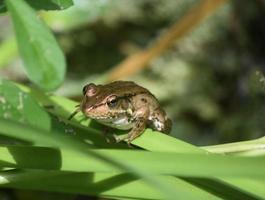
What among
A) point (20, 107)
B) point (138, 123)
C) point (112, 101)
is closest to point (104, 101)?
point (112, 101)

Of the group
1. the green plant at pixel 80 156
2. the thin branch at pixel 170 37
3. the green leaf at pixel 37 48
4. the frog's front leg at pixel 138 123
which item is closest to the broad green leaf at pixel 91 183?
the green plant at pixel 80 156

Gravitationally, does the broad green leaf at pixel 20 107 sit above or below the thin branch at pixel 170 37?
below

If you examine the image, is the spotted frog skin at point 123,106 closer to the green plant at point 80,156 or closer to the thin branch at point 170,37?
the green plant at point 80,156

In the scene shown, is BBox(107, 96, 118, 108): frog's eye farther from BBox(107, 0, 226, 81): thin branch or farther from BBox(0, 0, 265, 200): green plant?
BBox(107, 0, 226, 81): thin branch

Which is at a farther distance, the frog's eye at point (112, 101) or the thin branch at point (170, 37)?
the thin branch at point (170, 37)

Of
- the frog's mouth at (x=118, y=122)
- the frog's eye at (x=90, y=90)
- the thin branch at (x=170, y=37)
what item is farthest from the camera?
the thin branch at (x=170, y=37)

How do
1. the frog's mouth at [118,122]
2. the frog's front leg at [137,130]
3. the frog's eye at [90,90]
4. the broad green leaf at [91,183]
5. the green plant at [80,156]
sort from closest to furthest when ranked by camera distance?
1. the green plant at [80,156]
2. the broad green leaf at [91,183]
3. the frog's front leg at [137,130]
4. the frog's mouth at [118,122]
5. the frog's eye at [90,90]

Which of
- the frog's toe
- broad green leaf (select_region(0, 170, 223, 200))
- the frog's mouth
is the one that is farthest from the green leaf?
the frog's mouth
